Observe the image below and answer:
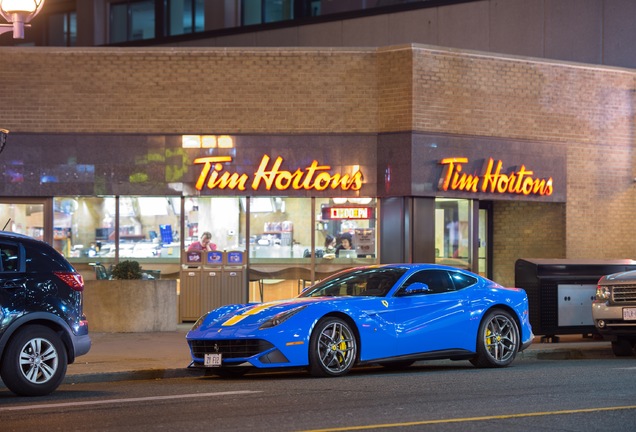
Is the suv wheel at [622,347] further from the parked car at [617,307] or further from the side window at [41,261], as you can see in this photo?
the side window at [41,261]

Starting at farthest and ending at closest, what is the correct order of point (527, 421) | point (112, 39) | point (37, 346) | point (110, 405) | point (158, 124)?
1. point (112, 39)
2. point (158, 124)
3. point (37, 346)
4. point (110, 405)
5. point (527, 421)

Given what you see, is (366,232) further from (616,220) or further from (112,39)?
(112,39)

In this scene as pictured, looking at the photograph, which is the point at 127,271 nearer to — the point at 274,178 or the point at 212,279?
the point at 212,279

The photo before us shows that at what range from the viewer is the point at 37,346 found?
11.9 metres

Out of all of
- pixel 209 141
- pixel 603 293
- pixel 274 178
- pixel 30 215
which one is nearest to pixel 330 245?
pixel 274 178

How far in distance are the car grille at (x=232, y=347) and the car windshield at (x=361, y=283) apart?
1866 millimetres

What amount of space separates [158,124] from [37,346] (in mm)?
11463

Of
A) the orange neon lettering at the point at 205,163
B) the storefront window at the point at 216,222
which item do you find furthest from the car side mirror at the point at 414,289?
the orange neon lettering at the point at 205,163

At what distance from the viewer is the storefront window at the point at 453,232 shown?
2367 cm

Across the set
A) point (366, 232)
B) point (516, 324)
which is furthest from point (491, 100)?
point (516, 324)

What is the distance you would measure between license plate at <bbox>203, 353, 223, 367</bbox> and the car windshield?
1.99 meters

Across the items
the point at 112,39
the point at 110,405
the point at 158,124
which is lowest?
the point at 110,405

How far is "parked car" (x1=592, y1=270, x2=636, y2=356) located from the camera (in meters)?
16.5

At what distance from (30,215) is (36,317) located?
38.5ft
